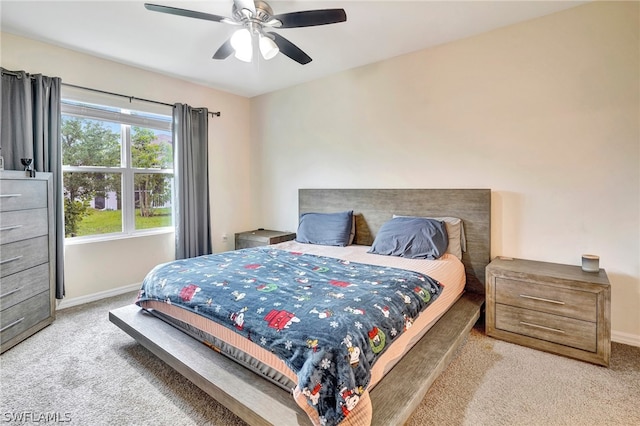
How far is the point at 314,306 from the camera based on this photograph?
1.61 meters

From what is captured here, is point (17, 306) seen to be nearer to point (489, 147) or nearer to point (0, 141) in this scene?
point (0, 141)

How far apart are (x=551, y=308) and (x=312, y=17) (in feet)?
8.73

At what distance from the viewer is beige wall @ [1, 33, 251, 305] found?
119 inches

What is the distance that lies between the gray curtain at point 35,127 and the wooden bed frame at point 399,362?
1.42 meters

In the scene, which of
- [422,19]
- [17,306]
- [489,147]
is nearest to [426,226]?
[489,147]

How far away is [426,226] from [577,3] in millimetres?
2113

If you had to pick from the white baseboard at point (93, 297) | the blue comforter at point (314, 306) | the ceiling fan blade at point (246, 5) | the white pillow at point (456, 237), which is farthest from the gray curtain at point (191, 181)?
the white pillow at point (456, 237)

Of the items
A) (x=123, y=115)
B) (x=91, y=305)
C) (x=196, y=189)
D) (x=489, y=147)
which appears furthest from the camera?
(x=196, y=189)

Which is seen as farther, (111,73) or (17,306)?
(111,73)

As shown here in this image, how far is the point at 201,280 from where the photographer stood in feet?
6.82

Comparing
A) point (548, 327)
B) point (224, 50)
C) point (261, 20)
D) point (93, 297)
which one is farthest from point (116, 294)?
point (548, 327)

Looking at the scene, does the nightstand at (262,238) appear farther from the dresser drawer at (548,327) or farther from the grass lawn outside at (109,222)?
the dresser drawer at (548,327)

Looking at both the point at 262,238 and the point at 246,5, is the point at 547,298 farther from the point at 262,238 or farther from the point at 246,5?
the point at 262,238

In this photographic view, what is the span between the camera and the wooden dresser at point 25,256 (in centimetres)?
232
